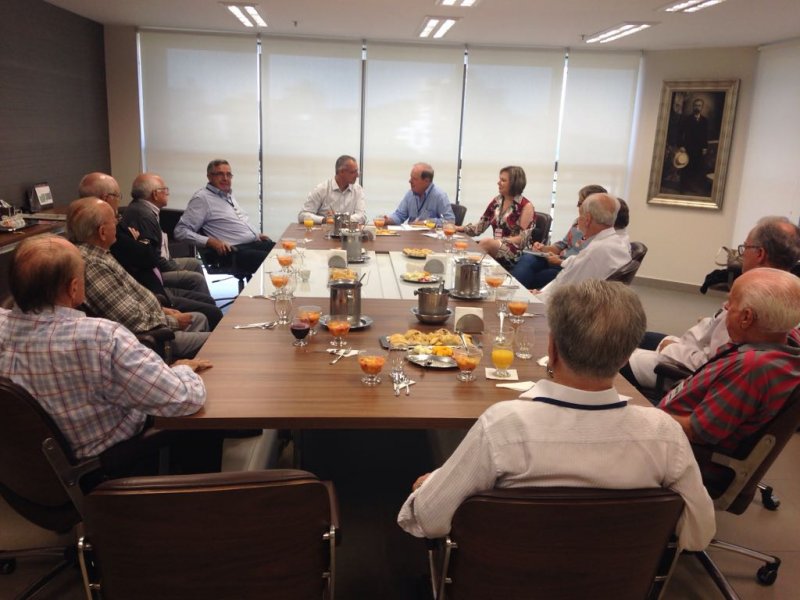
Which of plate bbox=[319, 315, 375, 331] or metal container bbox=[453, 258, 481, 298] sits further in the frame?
metal container bbox=[453, 258, 481, 298]

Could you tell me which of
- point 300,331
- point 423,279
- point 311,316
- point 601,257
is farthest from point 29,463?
point 601,257

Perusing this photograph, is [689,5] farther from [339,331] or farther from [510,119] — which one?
[339,331]

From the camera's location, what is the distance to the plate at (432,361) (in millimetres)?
2324

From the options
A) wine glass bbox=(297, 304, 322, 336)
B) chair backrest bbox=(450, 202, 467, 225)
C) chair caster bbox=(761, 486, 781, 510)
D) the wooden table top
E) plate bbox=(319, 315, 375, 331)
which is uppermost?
chair backrest bbox=(450, 202, 467, 225)

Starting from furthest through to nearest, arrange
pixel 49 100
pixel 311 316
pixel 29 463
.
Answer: pixel 49 100 → pixel 311 316 → pixel 29 463

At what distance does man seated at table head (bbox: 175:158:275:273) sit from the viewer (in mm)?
5598

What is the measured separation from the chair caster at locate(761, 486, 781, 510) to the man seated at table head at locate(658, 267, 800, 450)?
1.12m

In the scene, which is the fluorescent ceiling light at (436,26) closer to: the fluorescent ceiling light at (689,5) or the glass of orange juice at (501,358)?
the fluorescent ceiling light at (689,5)

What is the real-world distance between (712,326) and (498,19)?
4.04 meters

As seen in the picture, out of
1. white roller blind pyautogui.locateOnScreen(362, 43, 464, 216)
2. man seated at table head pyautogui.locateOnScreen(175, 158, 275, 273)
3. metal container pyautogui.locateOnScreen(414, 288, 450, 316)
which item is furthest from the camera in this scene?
white roller blind pyautogui.locateOnScreen(362, 43, 464, 216)

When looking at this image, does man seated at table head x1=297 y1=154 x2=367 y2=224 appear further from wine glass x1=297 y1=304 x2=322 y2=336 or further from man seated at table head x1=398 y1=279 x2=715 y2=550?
man seated at table head x1=398 y1=279 x2=715 y2=550

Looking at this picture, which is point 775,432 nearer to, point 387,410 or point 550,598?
point 550,598

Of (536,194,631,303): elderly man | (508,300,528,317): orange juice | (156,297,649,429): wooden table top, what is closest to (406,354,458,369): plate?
(156,297,649,429): wooden table top

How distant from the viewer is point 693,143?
7.44 m
